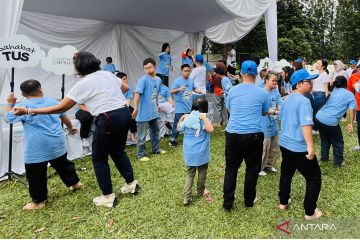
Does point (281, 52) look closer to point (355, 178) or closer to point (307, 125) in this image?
point (355, 178)

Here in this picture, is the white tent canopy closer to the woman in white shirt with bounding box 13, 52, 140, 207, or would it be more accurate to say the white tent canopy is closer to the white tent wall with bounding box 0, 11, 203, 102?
the white tent wall with bounding box 0, 11, 203, 102

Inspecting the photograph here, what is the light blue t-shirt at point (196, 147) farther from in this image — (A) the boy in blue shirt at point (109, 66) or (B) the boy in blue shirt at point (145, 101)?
(A) the boy in blue shirt at point (109, 66)

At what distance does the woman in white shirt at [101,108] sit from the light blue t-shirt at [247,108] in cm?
118

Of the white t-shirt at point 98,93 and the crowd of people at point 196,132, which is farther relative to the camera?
the white t-shirt at point 98,93

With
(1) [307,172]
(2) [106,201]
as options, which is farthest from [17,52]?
(1) [307,172]

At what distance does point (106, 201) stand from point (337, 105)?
358cm

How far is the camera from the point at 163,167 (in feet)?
16.3

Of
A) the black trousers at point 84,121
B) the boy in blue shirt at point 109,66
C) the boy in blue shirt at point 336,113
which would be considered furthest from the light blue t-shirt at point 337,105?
the boy in blue shirt at point 109,66

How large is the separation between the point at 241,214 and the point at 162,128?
407cm

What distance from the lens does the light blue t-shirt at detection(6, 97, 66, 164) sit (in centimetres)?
347

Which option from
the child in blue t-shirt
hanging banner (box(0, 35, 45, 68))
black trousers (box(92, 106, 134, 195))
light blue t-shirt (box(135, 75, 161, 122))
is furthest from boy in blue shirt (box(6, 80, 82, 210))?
light blue t-shirt (box(135, 75, 161, 122))

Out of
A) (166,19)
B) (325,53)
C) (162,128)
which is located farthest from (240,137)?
(325,53)

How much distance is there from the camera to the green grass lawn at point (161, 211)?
302 cm

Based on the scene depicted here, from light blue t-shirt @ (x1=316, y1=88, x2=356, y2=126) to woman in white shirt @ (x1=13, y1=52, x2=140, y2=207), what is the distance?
10.2ft
